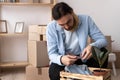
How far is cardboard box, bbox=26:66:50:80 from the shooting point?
2.69 m

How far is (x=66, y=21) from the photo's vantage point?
64.0 inches

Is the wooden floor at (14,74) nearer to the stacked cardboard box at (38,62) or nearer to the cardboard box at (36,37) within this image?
the stacked cardboard box at (38,62)

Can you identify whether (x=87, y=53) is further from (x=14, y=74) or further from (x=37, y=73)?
(x=14, y=74)

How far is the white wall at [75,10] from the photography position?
140 inches

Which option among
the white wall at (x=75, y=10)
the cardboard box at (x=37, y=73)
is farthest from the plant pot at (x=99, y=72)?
the white wall at (x=75, y=10)

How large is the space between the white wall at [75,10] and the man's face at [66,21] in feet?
6.31

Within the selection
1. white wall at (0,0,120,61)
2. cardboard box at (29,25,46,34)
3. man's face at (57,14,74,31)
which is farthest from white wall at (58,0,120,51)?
man's face at (57,14,74,31)

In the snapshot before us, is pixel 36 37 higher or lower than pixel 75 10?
lower

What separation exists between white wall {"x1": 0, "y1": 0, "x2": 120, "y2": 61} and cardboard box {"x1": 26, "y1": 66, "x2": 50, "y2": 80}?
0.89 metres

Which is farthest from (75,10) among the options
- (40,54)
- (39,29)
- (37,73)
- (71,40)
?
(71,40)

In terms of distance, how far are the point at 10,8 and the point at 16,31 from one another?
0.39 m

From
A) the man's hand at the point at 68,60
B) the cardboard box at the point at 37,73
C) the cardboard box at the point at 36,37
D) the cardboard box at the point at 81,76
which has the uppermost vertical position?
the cardboard box at the point at 36,37

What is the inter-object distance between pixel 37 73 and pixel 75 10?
4.44ft

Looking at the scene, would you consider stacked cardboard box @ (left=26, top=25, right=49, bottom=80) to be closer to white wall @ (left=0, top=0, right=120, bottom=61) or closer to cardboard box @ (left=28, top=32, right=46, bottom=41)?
cardboard box @ (left=28, top=32, right=46, bottom=41)
